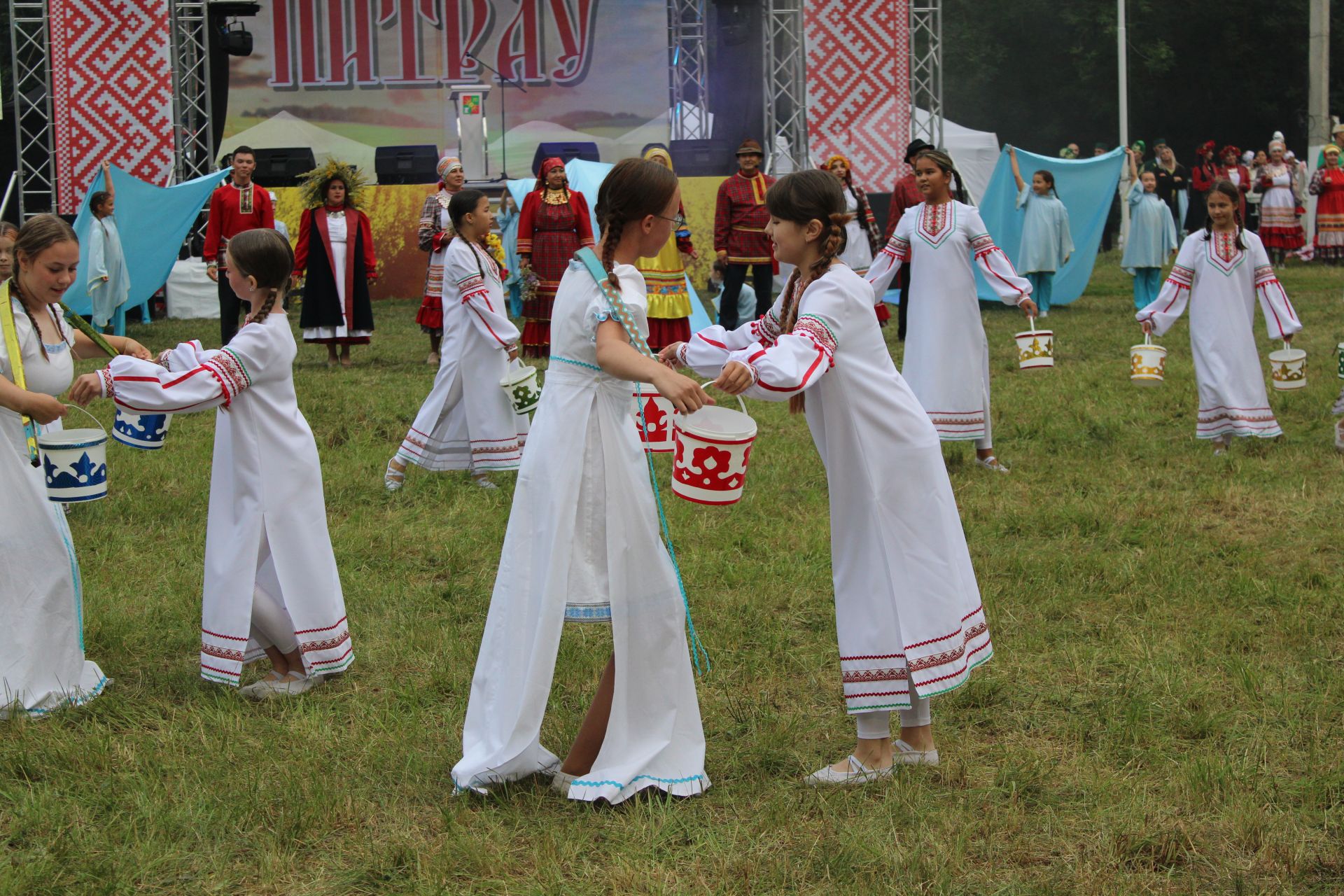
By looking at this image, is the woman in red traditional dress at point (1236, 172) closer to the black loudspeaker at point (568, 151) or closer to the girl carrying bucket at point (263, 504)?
the black loudspeaker at point (568, 151)

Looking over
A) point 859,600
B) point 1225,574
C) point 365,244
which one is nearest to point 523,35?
point 365,244

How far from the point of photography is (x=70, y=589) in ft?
13.5

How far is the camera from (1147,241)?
569 inches

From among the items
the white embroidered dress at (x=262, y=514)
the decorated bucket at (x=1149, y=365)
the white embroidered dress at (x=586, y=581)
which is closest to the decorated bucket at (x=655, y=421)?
the white embroidered dress at (x=586, y=581)

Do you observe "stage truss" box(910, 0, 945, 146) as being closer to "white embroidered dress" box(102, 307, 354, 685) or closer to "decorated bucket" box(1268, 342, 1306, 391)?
"decorated bucket" box(1268, 342, 1306, 391)

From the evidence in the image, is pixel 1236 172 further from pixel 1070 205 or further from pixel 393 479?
pixel 393 479

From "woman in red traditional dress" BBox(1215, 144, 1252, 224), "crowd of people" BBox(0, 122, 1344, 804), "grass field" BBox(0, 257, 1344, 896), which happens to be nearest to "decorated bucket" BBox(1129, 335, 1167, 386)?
"grass field" BBox(0, 257, 1344, 896)

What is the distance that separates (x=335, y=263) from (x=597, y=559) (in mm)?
8744

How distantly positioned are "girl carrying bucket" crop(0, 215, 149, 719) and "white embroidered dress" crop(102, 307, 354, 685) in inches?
14.2

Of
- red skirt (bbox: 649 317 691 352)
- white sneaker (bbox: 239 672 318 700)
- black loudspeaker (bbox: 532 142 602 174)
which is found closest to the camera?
white sneaker (bbox: 239 672 318 700)

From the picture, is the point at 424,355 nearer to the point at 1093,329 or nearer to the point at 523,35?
the point at 1093,329

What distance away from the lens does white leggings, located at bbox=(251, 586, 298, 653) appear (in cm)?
423

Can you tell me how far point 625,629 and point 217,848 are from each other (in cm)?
105

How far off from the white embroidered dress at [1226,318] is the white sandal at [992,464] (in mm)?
1111
